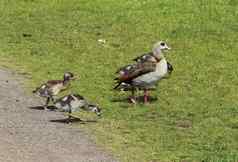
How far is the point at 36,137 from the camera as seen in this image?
13.4m

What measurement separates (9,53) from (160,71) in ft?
18.7

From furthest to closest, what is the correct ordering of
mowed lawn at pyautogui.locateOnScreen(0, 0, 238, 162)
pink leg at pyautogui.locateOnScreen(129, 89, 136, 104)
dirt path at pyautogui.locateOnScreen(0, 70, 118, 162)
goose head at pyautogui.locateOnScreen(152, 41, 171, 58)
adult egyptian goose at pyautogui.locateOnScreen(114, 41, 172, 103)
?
goose head at pyautogui.locateOnScreen(152, 41, 171, 58), adult egyptian goose at pyautogui.locateOnScreen(114, 41, 172, 103), pink leg at pyautogui.locateOnScreen(129, 89, 136, 104), mowed lawn at pyautogui.locateOnScreen(0, 0, 238, 162), dirt path at pyautogui.locateOnScreen(0, 70, 118, 162)

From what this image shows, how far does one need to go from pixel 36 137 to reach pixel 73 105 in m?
1.18

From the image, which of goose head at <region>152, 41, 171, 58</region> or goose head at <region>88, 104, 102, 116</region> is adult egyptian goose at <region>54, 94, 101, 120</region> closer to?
goose head at <region>88, 104, 102, 116</region>

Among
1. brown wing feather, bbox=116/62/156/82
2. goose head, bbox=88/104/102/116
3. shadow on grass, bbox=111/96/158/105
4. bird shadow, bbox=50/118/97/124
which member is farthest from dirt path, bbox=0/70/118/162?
brown wing feather, bbox=116/62/156/82

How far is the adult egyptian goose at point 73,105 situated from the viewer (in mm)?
14305

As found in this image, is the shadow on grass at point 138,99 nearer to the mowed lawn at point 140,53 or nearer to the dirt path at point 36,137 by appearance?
the mowed lawn at point 140,53

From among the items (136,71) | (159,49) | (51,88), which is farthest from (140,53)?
(51,88)

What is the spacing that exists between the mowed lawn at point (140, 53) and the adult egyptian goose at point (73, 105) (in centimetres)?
29

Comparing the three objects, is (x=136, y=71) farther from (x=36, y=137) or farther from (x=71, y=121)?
(x=36, y=137)

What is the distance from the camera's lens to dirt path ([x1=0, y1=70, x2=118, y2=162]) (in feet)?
39.9

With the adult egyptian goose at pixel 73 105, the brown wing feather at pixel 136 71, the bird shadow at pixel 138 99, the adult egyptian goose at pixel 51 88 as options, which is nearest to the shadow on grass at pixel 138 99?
the bird shadow at pixel 138 99

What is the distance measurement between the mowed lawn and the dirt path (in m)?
0.36

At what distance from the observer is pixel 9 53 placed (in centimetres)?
2116
